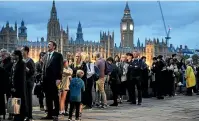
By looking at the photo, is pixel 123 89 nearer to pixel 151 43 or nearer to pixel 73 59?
pixel 73 59

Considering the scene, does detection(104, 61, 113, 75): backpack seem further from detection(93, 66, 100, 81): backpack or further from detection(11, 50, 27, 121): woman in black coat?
detection(11, 50, 27, 121): woman in black coat

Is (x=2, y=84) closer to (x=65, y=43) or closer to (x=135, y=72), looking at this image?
(x=135, y=72)

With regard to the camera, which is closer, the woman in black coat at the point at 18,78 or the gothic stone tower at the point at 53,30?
the woman in black coat at the point at 18,78

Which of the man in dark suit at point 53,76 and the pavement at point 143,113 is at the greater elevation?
the man in dark suit at point 53,76

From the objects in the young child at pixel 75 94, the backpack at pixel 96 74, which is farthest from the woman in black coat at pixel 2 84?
the backpack at pixel 96 74

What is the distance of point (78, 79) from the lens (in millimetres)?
9727

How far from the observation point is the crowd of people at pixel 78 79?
9164 mm

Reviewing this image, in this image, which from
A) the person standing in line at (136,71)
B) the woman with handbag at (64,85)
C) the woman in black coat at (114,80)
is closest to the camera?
the woman with handbag at (64,85)

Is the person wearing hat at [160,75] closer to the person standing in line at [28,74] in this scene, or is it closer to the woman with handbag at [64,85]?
the woman with handbag at [64,85]

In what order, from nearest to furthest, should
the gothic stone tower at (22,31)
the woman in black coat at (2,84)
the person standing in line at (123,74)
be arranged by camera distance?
the woman in black coat at (2,84) < the person standing in line at (123,74) < the gothic stone tower at (22,31)

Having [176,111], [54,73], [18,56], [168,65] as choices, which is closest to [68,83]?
[54,73]

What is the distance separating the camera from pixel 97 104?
12883mm

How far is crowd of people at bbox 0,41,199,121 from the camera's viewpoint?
9164 mm

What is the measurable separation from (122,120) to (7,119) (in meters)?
2.51
